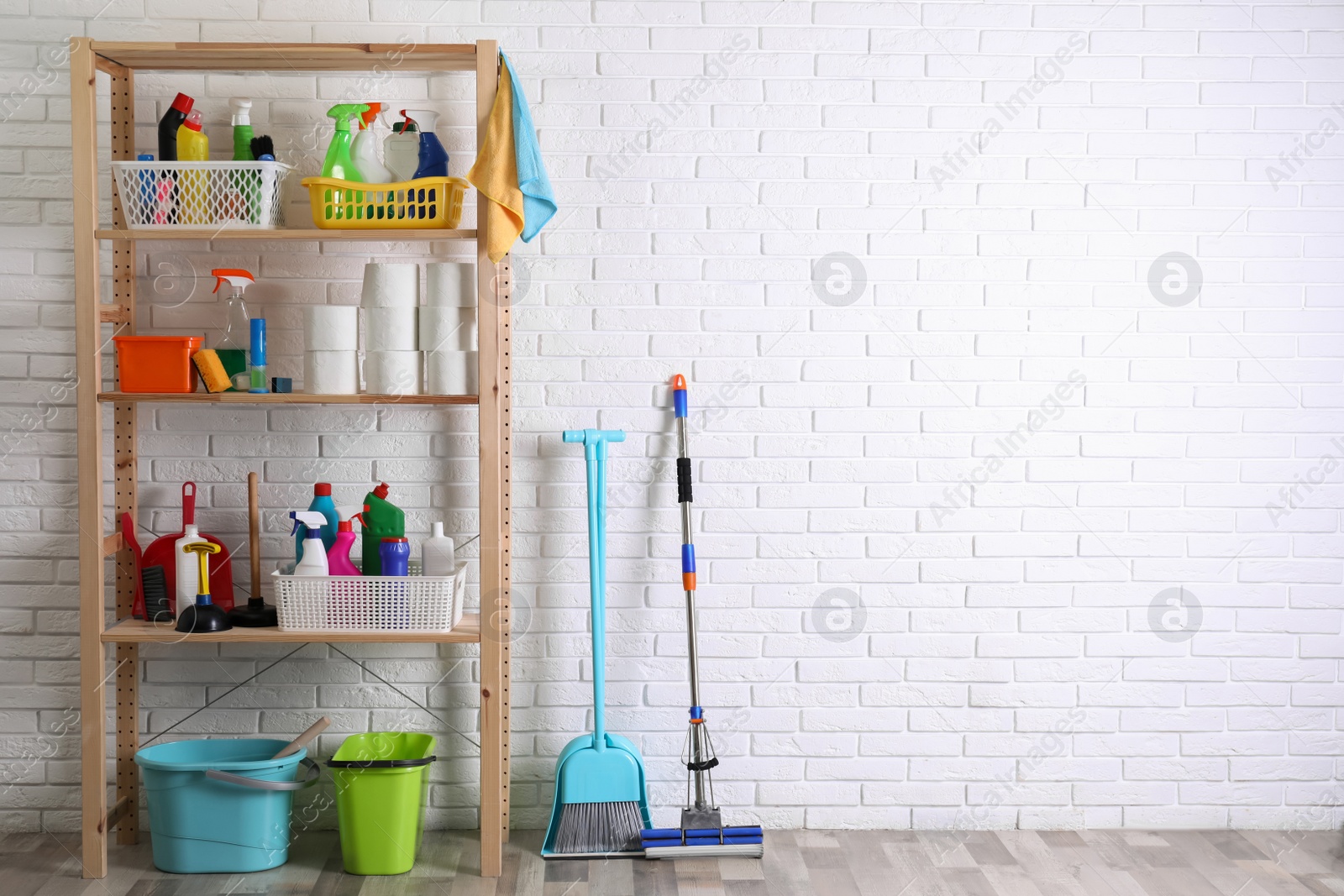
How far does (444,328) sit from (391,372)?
16 centimetres

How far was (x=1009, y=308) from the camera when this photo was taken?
274 cm

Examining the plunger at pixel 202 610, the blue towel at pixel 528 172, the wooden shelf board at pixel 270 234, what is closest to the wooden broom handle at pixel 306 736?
the plunger at pixel 202 610

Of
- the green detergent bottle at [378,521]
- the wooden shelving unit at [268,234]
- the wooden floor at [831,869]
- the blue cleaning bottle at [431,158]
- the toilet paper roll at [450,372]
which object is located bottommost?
the wooden floor at [831,869]

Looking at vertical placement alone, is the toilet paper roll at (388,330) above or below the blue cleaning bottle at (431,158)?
A: below

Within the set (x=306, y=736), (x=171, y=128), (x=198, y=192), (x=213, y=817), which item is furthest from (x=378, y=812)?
(x=171, y=128)

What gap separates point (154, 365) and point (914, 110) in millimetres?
2000

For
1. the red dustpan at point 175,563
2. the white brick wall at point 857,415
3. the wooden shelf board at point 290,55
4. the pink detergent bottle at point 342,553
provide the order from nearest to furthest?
the wooden shelf board at point 290,55 → the pink detergent bottle at point 342,553 → the red dustpan at point 175,563 → the white brick wall at point 857,415

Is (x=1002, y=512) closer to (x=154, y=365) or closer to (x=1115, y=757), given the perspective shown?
(x=1115, y=757)

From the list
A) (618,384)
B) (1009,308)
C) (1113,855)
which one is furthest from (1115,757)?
(618,384)

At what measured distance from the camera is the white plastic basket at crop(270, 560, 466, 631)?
94.6 inches

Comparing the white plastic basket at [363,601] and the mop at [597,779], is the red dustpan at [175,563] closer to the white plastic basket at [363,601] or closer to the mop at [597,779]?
the white plastic basket at [363,601]

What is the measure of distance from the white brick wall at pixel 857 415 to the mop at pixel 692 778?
83 millimetres

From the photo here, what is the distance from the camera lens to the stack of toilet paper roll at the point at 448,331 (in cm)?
246

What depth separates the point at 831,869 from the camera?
252 centimetres
